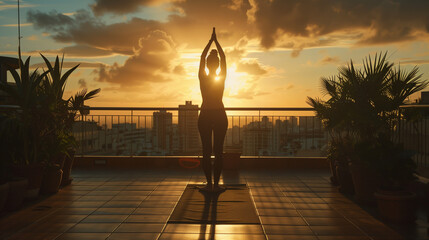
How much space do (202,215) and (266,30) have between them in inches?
287

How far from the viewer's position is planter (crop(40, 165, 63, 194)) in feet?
19.2

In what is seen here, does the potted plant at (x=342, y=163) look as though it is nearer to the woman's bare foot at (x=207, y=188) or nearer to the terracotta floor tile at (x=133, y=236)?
the woman's bare foot at (x=207, y=188)

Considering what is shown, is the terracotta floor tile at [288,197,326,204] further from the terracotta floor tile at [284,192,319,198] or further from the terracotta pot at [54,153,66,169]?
the terracotta pot at [54,153,66,169]

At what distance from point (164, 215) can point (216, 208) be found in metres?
0.73

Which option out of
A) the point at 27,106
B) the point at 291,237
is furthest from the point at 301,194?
the point at 27,106

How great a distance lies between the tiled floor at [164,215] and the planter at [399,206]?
21cm

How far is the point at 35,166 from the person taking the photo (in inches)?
220

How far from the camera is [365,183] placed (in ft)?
17.0

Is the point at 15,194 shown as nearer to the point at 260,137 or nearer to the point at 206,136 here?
the point at 206,136

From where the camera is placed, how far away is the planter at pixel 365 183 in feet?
16.9

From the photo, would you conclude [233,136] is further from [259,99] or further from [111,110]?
[111,110]

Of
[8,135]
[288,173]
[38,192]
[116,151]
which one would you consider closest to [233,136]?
[288,173]

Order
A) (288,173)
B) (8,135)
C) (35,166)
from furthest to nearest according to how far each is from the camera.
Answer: (288,173) → (35,166) → (8,135)

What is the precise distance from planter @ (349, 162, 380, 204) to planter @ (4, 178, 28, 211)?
14.5 feet
